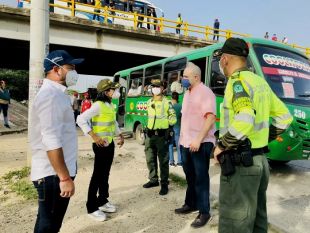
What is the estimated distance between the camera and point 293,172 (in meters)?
6.91

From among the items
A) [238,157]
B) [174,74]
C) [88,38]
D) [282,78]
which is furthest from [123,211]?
[88,38]

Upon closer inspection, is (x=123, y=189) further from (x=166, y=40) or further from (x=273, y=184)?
(x=166, y=40)

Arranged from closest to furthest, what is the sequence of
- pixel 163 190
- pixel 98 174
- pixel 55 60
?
pixel 55 60
pixel 98 174
pixel 163 190

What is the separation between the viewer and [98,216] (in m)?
4.11

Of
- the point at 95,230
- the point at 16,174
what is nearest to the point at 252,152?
the point at 95,230

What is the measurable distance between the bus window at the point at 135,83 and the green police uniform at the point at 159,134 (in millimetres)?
6285

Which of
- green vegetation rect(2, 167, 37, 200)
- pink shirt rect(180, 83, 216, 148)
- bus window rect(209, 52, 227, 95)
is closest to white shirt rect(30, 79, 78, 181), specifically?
pink shirt rect(180, 83, 216, 148)

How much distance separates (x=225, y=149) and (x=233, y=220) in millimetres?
530

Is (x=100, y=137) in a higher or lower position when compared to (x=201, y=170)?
→ higher

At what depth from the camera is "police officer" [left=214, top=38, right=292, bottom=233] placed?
2.35m

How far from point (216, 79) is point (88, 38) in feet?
37.5

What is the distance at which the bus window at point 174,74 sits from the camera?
916 centimetres

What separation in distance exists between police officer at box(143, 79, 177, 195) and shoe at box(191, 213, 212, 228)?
125 cm

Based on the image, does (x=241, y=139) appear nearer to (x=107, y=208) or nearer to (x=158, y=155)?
(x=107, y=208)
